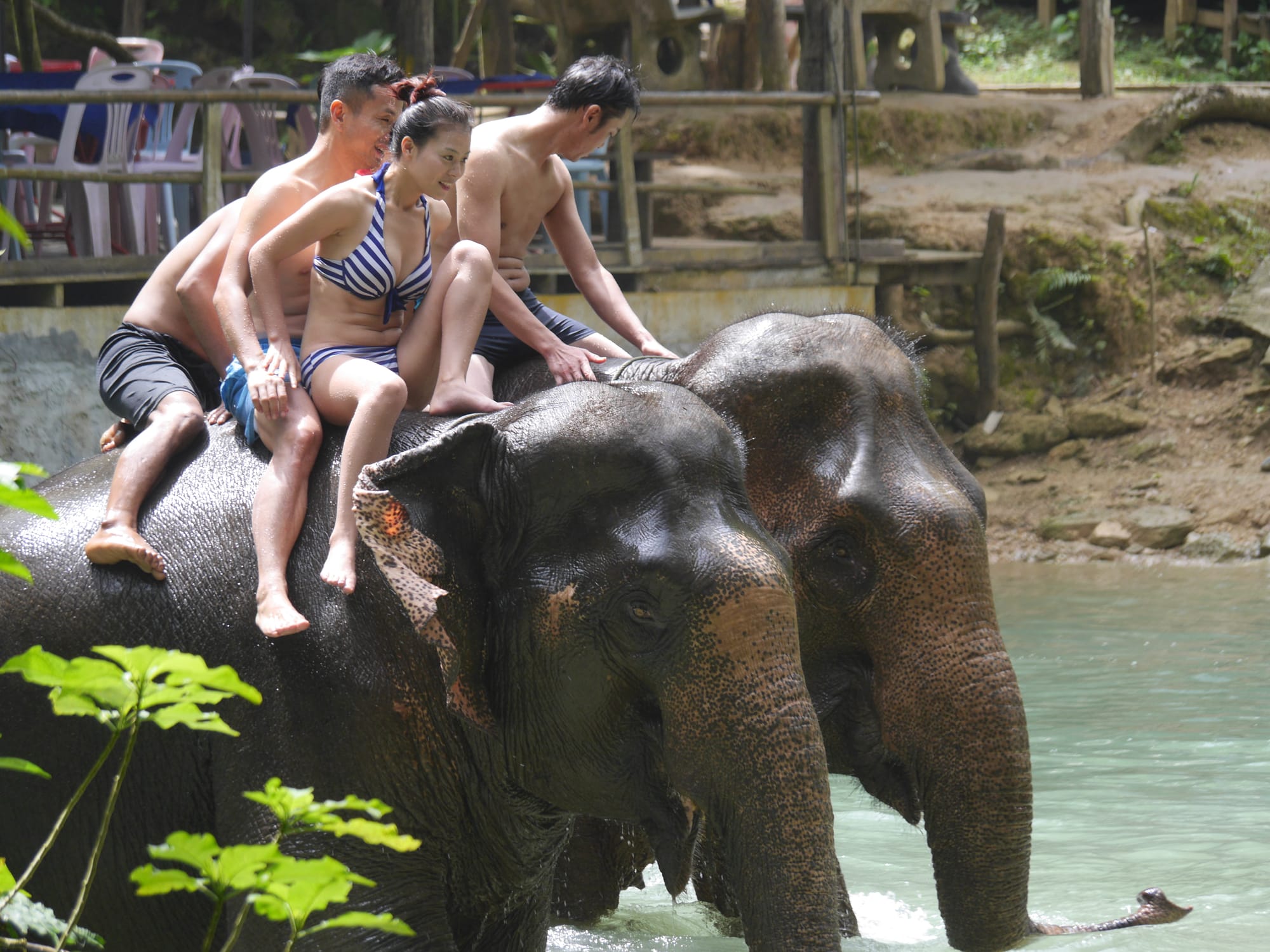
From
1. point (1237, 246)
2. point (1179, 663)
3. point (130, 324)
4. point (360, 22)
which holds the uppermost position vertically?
point (360, 22)

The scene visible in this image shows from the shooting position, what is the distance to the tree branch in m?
12.5

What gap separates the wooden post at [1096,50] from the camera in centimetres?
1870

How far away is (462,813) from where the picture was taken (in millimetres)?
3141

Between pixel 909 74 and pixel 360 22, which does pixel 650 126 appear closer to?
pixel 909 74

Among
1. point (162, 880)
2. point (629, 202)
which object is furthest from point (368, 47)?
point (162, 880)

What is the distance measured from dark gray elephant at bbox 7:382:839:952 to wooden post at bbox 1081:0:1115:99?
55.2 ft

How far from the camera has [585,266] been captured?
16.5 ft

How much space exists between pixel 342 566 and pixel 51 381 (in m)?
6.52

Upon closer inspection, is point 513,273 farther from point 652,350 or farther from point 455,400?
point 455,400

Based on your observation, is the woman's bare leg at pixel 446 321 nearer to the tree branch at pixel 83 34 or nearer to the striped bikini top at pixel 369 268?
the striped bikini top at pixel 369 268

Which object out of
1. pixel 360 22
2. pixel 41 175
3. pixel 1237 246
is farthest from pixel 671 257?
pixel 360 22

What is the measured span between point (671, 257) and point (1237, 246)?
6501 millimetres

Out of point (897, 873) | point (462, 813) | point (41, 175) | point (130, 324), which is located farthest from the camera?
point (41, 175)

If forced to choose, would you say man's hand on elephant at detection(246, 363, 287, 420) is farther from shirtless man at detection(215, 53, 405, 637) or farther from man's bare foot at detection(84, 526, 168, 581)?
man's bare foot at detection(84, 526, 168, 581)
